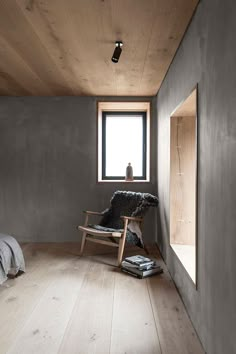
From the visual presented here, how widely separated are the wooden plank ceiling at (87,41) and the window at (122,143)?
826 mm

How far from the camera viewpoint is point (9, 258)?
3205mm

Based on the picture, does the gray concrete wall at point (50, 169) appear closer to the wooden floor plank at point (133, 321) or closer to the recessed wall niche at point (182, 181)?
the recessed wall niche at point (182, 181)

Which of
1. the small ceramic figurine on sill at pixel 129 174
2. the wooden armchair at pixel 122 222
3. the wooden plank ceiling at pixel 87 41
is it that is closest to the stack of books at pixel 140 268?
the wooden armchair at pixel 122 222

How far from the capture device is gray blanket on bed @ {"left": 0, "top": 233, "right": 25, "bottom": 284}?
3.06 meters

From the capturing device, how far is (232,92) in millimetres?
1519

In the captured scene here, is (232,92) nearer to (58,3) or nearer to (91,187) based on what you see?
(58,3)

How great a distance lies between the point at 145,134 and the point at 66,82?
155 centimetres

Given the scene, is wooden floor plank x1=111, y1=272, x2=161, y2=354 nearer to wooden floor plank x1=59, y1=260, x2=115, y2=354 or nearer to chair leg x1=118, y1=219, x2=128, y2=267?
wooden floor plank x1=59, y1=260, x2=115, y2=354

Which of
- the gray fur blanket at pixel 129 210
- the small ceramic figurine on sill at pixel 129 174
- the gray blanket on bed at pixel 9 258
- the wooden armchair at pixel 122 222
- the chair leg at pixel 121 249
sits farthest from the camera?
the small ceramic figurine on sill at pixel 129 174

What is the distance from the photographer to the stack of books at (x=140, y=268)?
11.2 ft

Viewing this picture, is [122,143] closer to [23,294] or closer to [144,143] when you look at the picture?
[144,143]

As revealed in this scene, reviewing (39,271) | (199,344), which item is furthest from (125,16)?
(39,271)

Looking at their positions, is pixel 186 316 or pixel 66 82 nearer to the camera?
pixel 186 316

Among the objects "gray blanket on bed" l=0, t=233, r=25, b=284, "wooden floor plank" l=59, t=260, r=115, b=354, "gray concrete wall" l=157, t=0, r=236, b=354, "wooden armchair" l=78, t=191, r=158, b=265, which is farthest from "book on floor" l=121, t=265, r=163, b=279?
"gray blanket on bed" l=0, t=233, r=25, b=284
